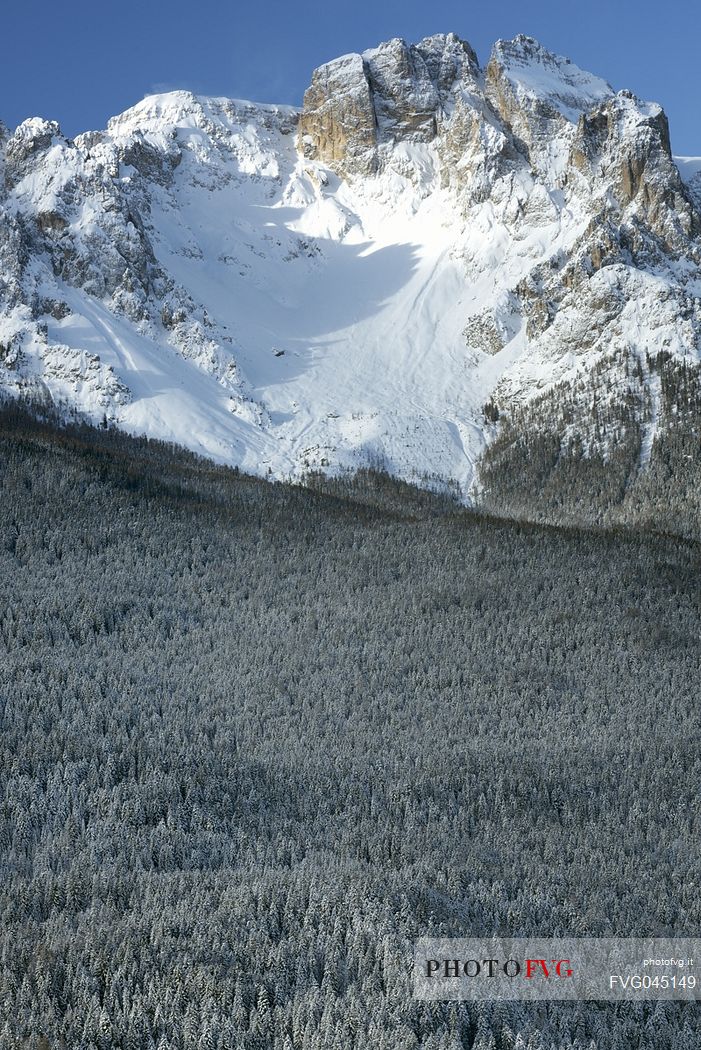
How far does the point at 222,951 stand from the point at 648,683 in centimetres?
4864

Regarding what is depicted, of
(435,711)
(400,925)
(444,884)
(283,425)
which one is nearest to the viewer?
(400,925)

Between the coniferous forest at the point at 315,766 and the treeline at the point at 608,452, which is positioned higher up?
the treeline at the point at 608,452

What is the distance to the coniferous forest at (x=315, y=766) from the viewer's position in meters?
21.0

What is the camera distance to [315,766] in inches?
1758

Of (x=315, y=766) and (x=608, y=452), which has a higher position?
(x=608, y=452)

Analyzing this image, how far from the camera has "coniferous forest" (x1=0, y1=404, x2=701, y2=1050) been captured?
68.7ft

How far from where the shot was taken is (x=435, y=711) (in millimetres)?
56562

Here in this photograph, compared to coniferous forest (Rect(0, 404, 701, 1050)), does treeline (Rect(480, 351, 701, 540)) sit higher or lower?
higher

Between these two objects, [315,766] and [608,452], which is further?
[608,452]

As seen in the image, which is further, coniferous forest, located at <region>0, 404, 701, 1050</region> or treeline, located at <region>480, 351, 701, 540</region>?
treeline, located at <region>480, 351, 701, 540</region>

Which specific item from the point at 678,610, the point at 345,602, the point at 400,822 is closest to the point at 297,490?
the point at 345,602

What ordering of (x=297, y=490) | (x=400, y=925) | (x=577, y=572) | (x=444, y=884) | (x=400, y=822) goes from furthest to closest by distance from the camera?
(x=297, y=490)
(x=577, y=572)
(x=400, y=822)
(x=444, y=884)
(x=400, y=925)

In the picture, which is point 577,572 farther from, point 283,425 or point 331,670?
point 283,425

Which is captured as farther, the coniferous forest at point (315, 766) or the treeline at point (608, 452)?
the treeline at point (608, 452)
